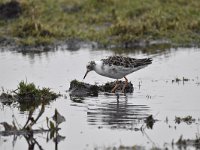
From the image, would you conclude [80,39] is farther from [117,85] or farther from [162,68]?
[117,85]

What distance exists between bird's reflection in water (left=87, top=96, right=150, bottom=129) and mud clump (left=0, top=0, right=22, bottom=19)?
40.0 ft

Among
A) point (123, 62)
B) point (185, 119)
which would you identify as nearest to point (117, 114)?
point (185, 119)

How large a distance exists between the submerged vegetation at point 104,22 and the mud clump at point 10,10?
0.04 metres

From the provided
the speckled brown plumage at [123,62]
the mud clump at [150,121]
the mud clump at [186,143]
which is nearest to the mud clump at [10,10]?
the speckled brown plumage at [123,62]

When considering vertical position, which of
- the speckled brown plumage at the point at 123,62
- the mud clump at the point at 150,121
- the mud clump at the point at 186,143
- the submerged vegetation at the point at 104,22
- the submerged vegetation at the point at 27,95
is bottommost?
the mud clump at the point at 186,143

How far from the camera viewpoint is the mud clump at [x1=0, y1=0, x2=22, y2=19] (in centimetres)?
2783

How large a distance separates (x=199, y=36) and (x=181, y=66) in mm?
5417

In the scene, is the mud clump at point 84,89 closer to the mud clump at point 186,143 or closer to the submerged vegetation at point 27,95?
the submerged vegetation at point 27,95

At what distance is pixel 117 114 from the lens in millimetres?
15047

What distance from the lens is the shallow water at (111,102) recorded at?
13047mm

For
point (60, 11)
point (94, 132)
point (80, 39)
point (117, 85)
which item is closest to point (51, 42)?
point (80, 39)

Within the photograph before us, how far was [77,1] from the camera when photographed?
28.6 meters

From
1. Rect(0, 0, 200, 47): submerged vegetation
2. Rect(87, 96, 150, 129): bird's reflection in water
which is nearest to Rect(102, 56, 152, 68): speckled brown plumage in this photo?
Rect(87, 96, 150, 129): bird's reflection in water

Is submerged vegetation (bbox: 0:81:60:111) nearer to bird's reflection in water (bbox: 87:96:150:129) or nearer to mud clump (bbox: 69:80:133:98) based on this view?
mud clump (bbox: 69:80:133:98)
